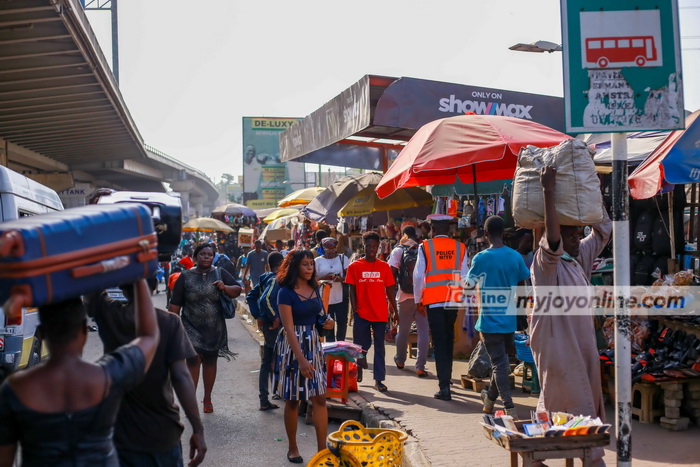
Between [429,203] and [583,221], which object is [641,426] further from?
[429,203]

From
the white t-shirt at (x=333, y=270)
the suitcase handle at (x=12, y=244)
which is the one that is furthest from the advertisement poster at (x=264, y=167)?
the suitcase handle at (x=12, y=244)

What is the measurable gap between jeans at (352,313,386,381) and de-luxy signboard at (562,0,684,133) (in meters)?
5.40

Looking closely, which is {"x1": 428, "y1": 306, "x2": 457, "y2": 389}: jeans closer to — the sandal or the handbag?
the sandal

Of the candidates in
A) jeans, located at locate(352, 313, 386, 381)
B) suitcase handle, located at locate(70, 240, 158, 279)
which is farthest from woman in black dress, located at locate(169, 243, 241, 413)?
suitcase handle, located at locate(70, 240, 158, 279)

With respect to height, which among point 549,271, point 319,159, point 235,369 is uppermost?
point 319,159

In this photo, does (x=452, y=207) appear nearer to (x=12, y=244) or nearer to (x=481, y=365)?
(x=481, y=365)

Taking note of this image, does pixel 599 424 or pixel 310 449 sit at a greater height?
pixel 599 424

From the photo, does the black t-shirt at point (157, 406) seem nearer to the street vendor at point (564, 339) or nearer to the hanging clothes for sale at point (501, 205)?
the street vendor at point (564, 339)

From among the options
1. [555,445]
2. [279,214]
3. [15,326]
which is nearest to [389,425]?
[555,445]

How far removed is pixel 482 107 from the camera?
1128cm

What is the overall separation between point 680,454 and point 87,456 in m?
4.78

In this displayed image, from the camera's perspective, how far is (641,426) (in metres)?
6.70

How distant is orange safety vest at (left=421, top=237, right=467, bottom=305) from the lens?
329 inches

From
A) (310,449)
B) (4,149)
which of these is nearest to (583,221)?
(310,449)
